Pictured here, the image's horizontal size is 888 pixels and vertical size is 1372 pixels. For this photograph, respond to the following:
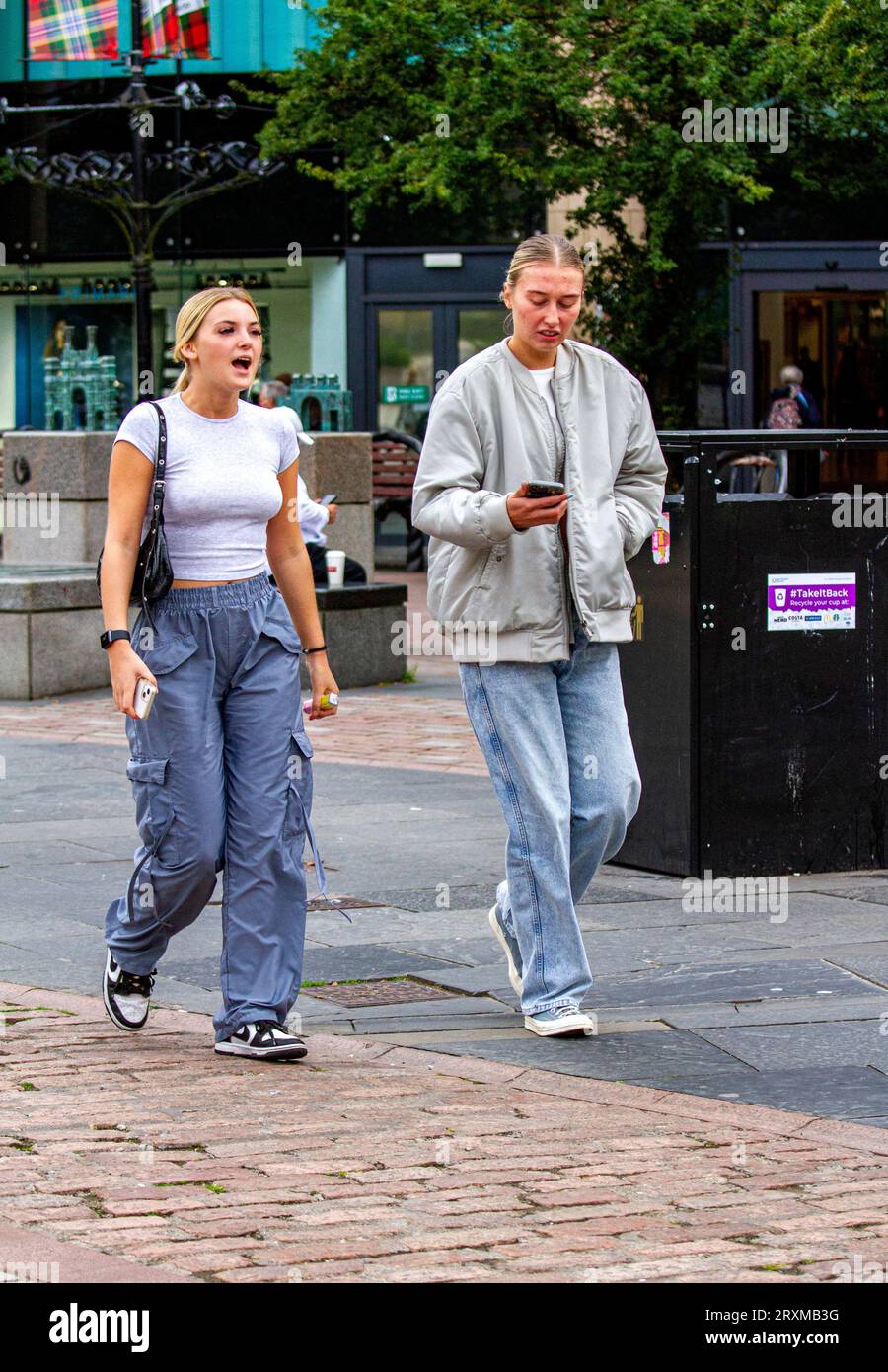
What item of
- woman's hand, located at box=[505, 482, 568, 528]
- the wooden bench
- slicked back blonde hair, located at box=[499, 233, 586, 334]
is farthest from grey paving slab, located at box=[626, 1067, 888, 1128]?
the wooden bench

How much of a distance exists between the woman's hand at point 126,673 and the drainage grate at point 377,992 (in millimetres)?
1242

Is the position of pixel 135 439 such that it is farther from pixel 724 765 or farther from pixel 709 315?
pixel 709 315

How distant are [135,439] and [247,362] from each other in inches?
13.5

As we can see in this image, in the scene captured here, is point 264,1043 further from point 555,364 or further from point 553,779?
point 555,364

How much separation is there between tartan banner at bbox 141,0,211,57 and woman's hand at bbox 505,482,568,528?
1743cm

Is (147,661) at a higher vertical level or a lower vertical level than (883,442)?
lower

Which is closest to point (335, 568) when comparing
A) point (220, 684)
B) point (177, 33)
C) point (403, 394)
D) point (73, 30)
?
point (220, 684)

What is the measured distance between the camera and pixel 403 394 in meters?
26.9

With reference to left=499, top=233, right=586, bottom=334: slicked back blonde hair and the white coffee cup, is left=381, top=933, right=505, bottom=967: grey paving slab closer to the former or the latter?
left=499, top=233, right=586, bottom=334: slicked back blonde hair

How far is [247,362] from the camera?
5309 millimetres

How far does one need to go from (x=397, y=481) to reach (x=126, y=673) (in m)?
19.4

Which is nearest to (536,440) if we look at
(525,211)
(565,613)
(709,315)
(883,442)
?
(565,613)

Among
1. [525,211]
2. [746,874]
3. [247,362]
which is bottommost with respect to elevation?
[746,874]
